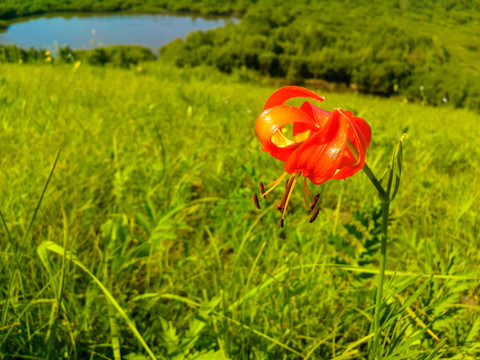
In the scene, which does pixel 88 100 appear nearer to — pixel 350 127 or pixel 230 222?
pixel 230 222

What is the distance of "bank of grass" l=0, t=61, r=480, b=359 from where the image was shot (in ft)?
2.59

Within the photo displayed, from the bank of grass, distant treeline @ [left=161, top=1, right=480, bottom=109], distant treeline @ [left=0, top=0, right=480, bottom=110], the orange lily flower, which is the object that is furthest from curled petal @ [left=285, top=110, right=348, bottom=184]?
distant treeline @ [left=161, top=1, right=480, bottom=109]

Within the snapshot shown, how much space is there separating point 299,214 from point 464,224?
2.20 feet

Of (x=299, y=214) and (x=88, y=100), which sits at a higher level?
(x=88, y=100)

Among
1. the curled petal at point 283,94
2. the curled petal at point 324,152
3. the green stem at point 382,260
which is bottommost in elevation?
the green stem at point 382,260

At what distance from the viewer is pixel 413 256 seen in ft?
3.97

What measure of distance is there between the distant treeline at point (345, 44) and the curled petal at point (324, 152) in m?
16.1

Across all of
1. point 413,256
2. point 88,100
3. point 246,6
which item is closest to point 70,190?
point 413,256

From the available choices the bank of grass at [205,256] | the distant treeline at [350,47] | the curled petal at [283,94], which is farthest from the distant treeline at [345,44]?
the curled petal at [283,94]

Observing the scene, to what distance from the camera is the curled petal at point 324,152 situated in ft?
1.44

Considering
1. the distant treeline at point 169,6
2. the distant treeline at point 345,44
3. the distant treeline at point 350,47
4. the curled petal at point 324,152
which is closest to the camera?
the curled petal at point 324,152

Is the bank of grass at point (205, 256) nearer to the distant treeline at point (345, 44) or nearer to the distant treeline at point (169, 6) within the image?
the distant treeline at point (169, 6)

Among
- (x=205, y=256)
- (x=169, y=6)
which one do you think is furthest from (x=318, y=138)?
(x=169, y=6)

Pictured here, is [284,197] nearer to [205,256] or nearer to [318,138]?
[318,138]
